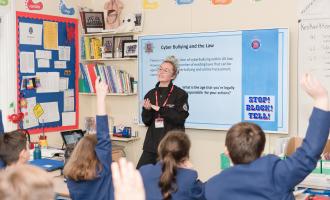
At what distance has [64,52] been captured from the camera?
5.68 metres

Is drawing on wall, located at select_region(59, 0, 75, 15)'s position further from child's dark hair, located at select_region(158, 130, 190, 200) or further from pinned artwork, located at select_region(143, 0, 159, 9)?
child's dark hair, located at select_region(158, 130, 190, 200)

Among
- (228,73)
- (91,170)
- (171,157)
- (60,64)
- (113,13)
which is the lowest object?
(91,170)

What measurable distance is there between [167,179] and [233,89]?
8.47 feet

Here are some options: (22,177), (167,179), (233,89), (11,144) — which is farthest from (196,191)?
(233,89)

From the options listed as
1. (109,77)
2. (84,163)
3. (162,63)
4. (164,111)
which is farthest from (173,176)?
(109,77)

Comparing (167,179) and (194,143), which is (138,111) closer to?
(194,143)

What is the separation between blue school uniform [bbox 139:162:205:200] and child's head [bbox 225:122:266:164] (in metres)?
0.37

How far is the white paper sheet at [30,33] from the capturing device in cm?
516

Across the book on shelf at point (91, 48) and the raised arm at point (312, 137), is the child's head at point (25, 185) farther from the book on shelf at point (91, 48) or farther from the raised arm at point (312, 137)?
the book on shelf at point (91, 48)

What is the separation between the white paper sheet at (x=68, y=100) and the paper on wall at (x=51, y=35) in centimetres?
57

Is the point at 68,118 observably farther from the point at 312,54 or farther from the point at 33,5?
the point at 312,54

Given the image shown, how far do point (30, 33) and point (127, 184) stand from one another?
4.45 m

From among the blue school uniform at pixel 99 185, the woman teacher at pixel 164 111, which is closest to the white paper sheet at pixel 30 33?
the woman teacher at pixel 164 111

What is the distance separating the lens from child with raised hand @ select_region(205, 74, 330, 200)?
1.92 metres
